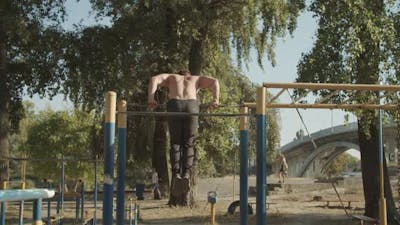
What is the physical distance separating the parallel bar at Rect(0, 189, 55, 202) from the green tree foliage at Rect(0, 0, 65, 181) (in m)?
11.9

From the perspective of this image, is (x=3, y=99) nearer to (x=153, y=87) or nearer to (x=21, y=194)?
(x=153, y=87)

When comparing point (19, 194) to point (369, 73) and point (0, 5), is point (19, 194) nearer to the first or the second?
point (369, 73)

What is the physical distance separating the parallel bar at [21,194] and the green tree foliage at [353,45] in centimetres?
961

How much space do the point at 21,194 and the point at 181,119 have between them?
4706mm

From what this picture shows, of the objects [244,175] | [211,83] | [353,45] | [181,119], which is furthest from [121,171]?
[353,45]

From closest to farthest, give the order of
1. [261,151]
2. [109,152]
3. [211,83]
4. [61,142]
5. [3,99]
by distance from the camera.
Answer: [109,152] → [261,151] → [211,83] → [3,99] → [61,142]

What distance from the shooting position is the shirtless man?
736 centimetres

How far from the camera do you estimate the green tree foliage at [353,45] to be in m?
12.2

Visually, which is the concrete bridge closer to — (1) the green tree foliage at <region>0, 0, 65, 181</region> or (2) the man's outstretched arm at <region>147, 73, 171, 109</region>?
(1) the green tree foliage at <region>0, 0, 65, 181</region>

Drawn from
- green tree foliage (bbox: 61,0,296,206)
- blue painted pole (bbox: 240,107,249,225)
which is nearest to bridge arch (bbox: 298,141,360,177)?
green tree foliage (bbox: 61,0,296,206)

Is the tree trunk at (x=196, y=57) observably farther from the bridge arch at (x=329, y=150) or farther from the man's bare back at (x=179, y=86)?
the bridge arch at (x=329, y=150)

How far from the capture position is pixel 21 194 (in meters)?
2.82

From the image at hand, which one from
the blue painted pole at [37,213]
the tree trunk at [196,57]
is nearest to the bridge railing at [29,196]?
the blue painted pole at [37,213]

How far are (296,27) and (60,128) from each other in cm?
1956
